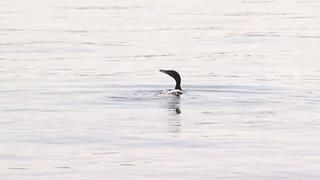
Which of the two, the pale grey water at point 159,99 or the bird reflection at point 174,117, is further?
the bird reflection at point 174,117

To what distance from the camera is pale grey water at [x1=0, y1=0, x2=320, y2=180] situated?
15.5 m

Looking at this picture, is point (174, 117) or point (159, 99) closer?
point (174, 117)

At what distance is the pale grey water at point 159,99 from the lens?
15.5 m

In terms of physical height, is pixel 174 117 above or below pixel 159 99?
below

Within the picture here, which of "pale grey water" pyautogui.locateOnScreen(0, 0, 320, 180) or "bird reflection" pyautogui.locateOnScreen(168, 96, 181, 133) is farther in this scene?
"bird reflection" pyautogui.locateOnScreen(168, 96, 181, 133)

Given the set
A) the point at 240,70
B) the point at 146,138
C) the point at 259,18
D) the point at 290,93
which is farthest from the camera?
the point at 259,18

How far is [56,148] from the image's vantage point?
16.6 metres

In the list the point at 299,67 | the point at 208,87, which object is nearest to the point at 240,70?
the point at 299,67

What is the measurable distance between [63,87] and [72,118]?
494 cm

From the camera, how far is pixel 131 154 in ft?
53.1

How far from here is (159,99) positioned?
2222 centimetres

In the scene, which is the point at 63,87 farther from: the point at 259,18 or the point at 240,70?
the point at 259,18

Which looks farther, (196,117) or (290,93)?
(290,93)

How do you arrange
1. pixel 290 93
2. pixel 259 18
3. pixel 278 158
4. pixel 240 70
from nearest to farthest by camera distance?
pixel 278 158 < pixel 290 93 < pixel 240 70 < pixel 259 18
